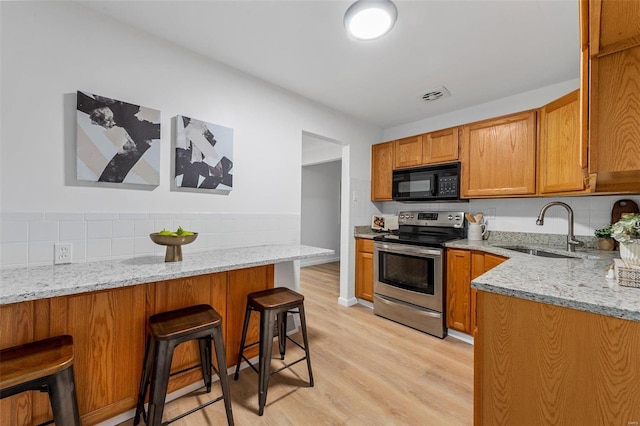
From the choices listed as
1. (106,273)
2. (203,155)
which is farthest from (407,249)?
(106,273)

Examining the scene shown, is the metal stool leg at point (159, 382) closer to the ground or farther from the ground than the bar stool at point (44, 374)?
closer to the ground

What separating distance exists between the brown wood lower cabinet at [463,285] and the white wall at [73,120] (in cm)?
178

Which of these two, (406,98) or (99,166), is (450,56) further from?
(99,166)

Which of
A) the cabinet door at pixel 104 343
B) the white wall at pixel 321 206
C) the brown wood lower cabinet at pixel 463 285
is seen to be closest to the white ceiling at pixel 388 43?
the brown wood lower cabinet at pixel 463 285

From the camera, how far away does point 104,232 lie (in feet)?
5.43

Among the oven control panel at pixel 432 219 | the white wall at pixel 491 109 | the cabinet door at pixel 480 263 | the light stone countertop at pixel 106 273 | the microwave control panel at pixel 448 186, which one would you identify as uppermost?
the white wall at pixel 491 109

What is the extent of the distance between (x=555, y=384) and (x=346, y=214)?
258 centimetres

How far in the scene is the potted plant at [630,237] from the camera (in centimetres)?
111

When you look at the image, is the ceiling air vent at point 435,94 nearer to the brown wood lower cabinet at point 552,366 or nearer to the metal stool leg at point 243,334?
the brown wood lower cabinet at point 552,366

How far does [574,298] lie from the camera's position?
913 millimetres

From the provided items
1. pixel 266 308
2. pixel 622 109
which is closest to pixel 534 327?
pixel 622 109

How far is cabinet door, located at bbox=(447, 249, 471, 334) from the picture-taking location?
2447 millimetres

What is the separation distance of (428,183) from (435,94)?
93 centimetres

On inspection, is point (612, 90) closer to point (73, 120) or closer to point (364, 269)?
point (73, 120)
